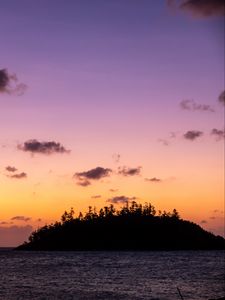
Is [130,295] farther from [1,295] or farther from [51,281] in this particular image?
[51,281]

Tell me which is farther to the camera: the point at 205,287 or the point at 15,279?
the point at 15,279

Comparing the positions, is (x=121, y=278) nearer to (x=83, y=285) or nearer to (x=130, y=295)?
(x=83, y=285)

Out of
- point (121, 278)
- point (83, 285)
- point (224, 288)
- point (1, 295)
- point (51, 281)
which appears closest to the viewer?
point (1, 295)

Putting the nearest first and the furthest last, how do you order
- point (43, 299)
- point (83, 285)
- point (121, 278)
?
point (43, 299) < point (83, 285) < point (121, 278)

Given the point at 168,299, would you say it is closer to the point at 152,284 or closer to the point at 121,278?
the point at 152,284

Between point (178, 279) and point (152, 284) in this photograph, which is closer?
point (152, 284)

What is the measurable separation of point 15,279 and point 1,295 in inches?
1127

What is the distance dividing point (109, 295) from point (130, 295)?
3160 millimetres

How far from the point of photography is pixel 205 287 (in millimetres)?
81875

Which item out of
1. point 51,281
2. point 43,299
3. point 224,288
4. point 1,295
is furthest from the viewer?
point 51,281

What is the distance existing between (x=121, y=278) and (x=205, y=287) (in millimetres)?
25385

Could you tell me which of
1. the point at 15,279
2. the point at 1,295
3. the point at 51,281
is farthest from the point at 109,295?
the point at 15,279

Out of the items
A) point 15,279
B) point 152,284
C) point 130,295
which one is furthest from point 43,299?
point 15,279

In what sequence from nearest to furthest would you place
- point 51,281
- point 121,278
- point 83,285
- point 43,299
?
point 43,299 < point 83,285 < point 51,281 < point 121,278
